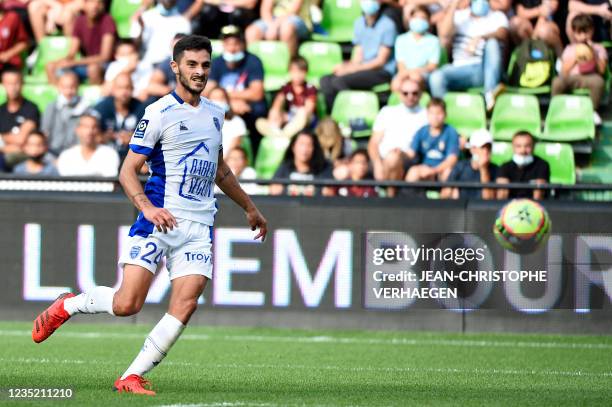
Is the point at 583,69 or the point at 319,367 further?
the point at 583,69

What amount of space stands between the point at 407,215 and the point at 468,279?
2.81 feet

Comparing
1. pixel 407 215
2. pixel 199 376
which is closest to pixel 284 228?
pixel 407 215

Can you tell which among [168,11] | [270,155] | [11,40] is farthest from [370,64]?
[11,40]

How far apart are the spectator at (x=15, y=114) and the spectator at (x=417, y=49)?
4471 mm

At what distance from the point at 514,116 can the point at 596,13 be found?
195 cm

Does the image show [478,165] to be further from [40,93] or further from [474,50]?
[40,93]

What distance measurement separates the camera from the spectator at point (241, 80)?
48.8 ft

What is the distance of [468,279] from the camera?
39.1 feet

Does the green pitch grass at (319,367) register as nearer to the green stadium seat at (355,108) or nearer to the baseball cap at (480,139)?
the baseball cap at (480,139)

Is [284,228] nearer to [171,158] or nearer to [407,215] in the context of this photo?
[407,215]

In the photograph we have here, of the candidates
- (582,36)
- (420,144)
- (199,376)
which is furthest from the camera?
(582,36)

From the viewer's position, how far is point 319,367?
29.9 ft

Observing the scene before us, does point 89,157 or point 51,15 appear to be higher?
point 51,15

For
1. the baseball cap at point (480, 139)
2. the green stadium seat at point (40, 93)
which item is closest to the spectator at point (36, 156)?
the green stadium seat at point (40, 93)
